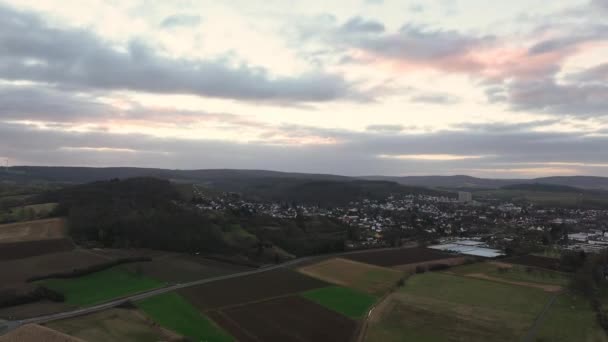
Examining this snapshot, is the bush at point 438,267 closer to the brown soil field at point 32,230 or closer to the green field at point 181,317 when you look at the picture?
the green field at point 181,317

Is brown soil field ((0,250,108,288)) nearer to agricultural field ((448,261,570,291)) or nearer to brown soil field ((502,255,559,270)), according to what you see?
agricultural field ((448,261,570,291))

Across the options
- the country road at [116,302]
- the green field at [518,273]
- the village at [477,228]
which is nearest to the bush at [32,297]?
the country road at [116,302]

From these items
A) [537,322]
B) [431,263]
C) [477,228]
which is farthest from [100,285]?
[477,228]

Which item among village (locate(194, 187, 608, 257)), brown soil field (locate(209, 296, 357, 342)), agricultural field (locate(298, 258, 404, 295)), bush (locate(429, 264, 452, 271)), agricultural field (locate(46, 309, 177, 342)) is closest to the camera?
agricultural field (locate(46, 309, 177, 342))

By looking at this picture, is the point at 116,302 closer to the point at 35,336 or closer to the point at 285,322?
the point at 35,336

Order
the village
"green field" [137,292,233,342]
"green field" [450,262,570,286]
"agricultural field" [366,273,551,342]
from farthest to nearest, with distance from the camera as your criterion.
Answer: the village, "green field" [450,262,570,286], "agricultural field" [366,273,551,342], "green field" [137,292,233,342]

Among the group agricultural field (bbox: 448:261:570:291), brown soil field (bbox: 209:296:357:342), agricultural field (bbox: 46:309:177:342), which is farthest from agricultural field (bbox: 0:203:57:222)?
agricultural field (bbox: 448:261:570:291)
